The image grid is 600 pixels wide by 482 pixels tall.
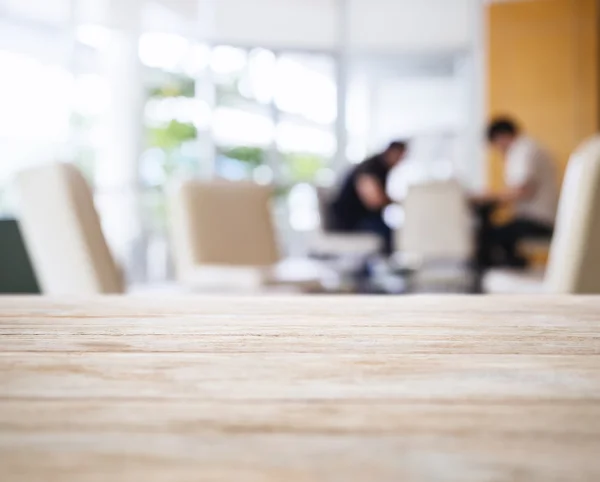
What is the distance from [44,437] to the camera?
322 mm

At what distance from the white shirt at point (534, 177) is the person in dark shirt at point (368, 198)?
0.86m

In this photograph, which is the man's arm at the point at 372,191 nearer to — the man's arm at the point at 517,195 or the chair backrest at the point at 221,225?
the man's arm at the point at 517,195

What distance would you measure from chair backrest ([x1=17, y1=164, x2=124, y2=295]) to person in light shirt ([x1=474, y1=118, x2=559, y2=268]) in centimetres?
405

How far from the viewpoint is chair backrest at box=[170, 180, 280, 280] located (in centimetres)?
321

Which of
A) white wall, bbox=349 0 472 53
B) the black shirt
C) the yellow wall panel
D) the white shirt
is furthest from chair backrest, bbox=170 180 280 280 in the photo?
A: white wall, bbox=349 0 472 53

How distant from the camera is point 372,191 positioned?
5.46 metres

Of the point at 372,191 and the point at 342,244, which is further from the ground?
the point at 372,191

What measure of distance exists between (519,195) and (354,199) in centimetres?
126

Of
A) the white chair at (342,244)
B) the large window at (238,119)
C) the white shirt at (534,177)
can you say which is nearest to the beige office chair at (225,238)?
the white chair at (342,244)

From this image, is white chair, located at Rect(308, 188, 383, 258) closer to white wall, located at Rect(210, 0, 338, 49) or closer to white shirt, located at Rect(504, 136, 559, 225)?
white shirt, located at Rect(504, 136, 559, 225)

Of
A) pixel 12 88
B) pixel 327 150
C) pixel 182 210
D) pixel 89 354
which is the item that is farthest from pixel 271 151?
pixel 89 354

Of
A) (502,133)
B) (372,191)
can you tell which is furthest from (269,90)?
(502,133)

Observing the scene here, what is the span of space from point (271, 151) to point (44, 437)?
28.4ft

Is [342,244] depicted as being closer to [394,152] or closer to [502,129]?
[394,152]
